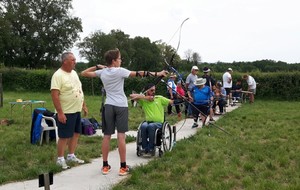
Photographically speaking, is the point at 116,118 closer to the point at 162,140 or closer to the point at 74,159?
the point at 74,159

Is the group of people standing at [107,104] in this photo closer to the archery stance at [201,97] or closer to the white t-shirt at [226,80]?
the archery stance at [201,97]

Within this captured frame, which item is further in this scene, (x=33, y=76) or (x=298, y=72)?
(x=33, y=76)

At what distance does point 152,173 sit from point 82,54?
66.1 metres

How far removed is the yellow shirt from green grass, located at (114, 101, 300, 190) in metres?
1.36

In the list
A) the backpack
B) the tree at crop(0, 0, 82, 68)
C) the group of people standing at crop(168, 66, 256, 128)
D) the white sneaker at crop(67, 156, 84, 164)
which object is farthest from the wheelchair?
the tree at crop(0, 0, 82, 68)

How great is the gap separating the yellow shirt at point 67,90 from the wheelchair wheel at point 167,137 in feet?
5.06

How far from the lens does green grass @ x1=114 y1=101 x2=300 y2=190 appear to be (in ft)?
16.7

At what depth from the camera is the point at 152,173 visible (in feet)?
18.0

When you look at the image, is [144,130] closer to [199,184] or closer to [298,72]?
[199,184]

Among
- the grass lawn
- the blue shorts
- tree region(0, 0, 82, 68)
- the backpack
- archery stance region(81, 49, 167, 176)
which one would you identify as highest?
tree region(0, 0, 82, 68)

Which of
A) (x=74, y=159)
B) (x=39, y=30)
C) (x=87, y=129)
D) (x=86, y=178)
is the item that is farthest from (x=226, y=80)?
(x=39, y=30)

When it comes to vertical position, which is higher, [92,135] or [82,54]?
[82,54]

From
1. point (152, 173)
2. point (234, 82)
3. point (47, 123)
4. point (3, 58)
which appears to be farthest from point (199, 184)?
point (3, 58)

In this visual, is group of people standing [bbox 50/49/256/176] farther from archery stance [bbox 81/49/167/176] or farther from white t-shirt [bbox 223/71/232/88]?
white t-shirt [bbox 223/71/232/88]
